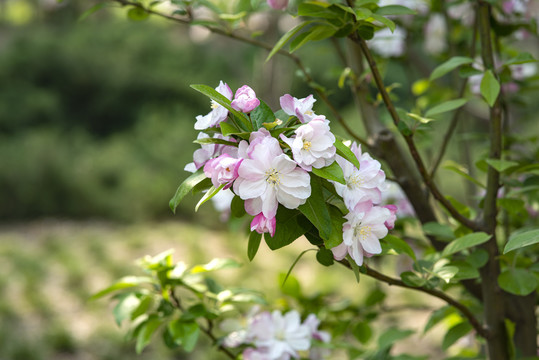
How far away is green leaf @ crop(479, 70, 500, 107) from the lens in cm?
87

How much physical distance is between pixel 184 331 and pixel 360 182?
0.47 metres

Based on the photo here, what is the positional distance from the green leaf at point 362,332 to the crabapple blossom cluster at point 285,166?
2.11 feet

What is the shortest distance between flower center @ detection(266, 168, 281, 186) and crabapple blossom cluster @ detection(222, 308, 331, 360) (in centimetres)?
49

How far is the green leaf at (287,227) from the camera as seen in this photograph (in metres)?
0.65

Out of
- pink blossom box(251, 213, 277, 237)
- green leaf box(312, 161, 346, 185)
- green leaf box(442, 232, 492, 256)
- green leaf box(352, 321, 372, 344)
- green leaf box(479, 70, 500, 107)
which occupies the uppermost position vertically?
green leaf box(312, 161, 346, 185)

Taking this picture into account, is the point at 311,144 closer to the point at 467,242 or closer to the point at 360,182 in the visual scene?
the point at 360,182

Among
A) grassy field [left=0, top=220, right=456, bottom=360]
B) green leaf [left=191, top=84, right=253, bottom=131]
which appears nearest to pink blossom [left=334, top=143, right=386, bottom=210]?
green leaf [left=191, top=84, right=253, bottom=131]

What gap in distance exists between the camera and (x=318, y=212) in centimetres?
62

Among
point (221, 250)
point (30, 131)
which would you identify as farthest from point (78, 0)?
point (221, 250)

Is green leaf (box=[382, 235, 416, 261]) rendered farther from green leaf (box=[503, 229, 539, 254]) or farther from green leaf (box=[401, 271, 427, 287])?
green leaf (box=[503, 229, 539, 254])

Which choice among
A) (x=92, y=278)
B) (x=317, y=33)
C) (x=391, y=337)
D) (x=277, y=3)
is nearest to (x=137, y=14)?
(x=277, y=3)

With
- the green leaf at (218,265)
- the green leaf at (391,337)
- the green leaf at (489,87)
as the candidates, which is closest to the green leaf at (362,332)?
the green leaf at (391,337)

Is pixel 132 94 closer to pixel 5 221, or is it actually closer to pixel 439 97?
pixel 5 221

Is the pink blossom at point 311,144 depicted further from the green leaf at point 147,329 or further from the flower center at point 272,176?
the green leaf at point 147,329
